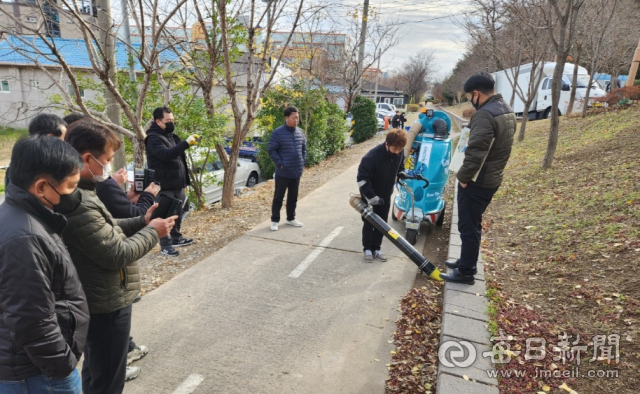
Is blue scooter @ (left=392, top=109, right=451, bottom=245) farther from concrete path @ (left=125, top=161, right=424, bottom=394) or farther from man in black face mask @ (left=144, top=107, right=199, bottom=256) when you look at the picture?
man in black face mask @ (left=144, top=107, right=199, bottom=256)

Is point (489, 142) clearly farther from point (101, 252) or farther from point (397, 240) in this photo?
point (101, 252)

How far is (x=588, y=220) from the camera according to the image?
5004mm

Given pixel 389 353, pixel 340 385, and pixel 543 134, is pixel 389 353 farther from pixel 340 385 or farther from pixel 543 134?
pixel 543 134

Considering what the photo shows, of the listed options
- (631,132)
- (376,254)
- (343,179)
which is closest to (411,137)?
(376,254)

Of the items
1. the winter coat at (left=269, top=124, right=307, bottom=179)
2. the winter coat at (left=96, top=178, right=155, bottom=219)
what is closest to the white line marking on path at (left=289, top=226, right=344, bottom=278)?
the winter coat at (left=269, top=124, right=307, bottom=179)

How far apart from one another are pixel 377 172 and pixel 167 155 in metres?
2.66

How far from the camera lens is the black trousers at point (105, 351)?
2.32m

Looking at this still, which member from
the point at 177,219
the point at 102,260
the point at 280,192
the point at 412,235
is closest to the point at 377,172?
the point at 412,235

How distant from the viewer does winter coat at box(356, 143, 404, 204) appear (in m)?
4.87

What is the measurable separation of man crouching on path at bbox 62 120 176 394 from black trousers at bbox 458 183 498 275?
2934 millimetres

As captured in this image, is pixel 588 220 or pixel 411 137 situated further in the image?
pixel 411 137

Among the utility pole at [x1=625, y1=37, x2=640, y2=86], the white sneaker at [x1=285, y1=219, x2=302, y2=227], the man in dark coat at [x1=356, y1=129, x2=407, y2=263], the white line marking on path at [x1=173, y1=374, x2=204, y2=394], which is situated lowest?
the white line marking on path at [x1=173, y1=374, x2=204, y2=394]

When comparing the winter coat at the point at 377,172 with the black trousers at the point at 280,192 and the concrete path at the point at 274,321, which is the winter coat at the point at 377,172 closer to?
the concrete path at the point at 274,321

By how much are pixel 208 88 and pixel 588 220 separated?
648 cm
